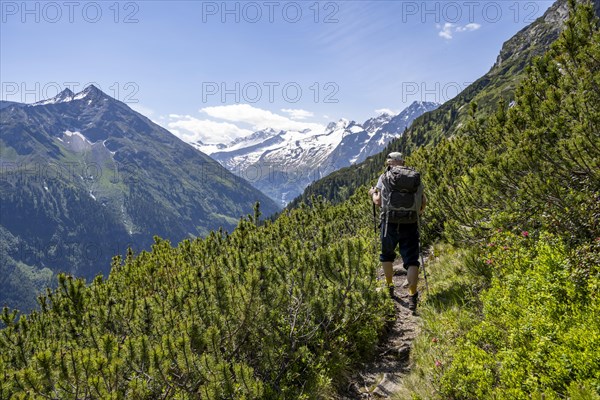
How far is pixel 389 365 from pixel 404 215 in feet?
9.32

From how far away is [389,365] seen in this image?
6.22 metres

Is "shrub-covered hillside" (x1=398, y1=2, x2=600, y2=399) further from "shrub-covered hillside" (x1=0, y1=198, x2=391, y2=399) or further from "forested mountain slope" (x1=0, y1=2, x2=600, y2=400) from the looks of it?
"shrub-covered hillside" (x1=0, y1=198, x2=391, y2=399)

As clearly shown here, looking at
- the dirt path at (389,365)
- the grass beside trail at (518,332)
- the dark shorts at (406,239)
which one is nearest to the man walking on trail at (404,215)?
the dark shorts at (406,239)

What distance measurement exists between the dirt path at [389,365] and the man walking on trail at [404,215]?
0.54 m

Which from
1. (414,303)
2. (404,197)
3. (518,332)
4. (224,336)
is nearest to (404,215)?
(404,197)

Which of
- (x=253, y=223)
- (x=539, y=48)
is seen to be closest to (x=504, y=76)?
(x=539, y=48)

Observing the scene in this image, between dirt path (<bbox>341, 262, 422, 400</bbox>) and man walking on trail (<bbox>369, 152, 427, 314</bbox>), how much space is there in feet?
1.77

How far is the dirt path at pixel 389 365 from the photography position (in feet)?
18.1

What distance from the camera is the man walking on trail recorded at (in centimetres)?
737

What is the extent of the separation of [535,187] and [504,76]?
217442 mm

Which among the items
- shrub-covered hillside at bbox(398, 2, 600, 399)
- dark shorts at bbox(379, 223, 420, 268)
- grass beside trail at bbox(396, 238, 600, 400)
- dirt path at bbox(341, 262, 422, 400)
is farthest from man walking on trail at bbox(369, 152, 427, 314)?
grass beside trail at bbox(396, 238, 600, 400)

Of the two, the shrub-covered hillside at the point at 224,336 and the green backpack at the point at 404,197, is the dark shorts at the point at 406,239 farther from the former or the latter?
the shrub-covered hillside at the point at 224,336

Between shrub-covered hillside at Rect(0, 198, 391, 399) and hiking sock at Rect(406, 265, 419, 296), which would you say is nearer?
shrub-covered hillside at Rect(0, 198, 391, 399)

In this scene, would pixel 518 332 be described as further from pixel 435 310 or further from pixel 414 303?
pixel 414 303
